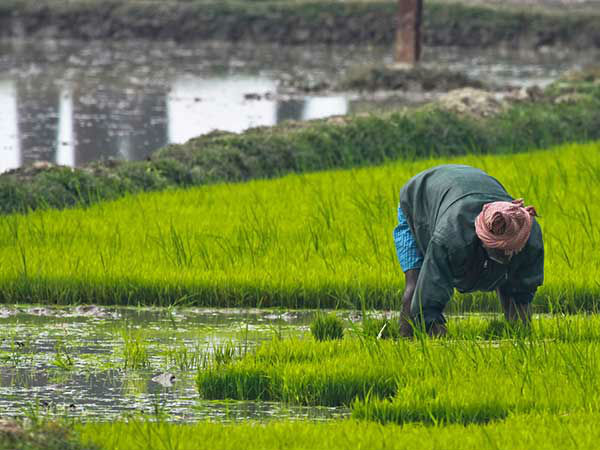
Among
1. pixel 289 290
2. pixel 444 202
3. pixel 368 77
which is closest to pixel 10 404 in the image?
pixel 444 202

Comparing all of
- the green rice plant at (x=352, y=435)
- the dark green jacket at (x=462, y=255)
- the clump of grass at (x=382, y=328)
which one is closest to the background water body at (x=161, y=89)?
the clump of grass at (x=382, y=328)

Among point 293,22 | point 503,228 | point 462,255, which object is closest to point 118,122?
point 462,255

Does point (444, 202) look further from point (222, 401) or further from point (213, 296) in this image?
point (213, 296)

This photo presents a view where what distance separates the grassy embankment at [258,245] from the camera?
7.64 metres

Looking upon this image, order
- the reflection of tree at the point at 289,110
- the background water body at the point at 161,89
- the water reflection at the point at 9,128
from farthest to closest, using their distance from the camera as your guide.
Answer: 1. the reflection of tree at the point at 289,110
2. the background water body at the point at 161,89
3. the water reflection at the point at 9,128

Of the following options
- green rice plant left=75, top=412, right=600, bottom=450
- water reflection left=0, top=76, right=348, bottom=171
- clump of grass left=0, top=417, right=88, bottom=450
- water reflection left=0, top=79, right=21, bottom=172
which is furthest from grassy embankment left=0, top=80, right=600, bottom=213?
clump of grass left=0, top=417, right=88, bottom=450

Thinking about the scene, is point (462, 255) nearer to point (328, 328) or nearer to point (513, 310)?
point (513, 310)

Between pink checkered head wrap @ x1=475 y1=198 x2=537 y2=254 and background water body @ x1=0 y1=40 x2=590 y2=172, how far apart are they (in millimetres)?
8147

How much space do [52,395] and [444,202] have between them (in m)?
1.84

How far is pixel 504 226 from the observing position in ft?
16.9

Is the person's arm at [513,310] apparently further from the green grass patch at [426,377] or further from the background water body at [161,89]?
the background water body at [161,89]

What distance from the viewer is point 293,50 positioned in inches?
1189

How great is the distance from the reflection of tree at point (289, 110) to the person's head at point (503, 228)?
1172 cm

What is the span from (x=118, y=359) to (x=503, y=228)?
6.90 ft
